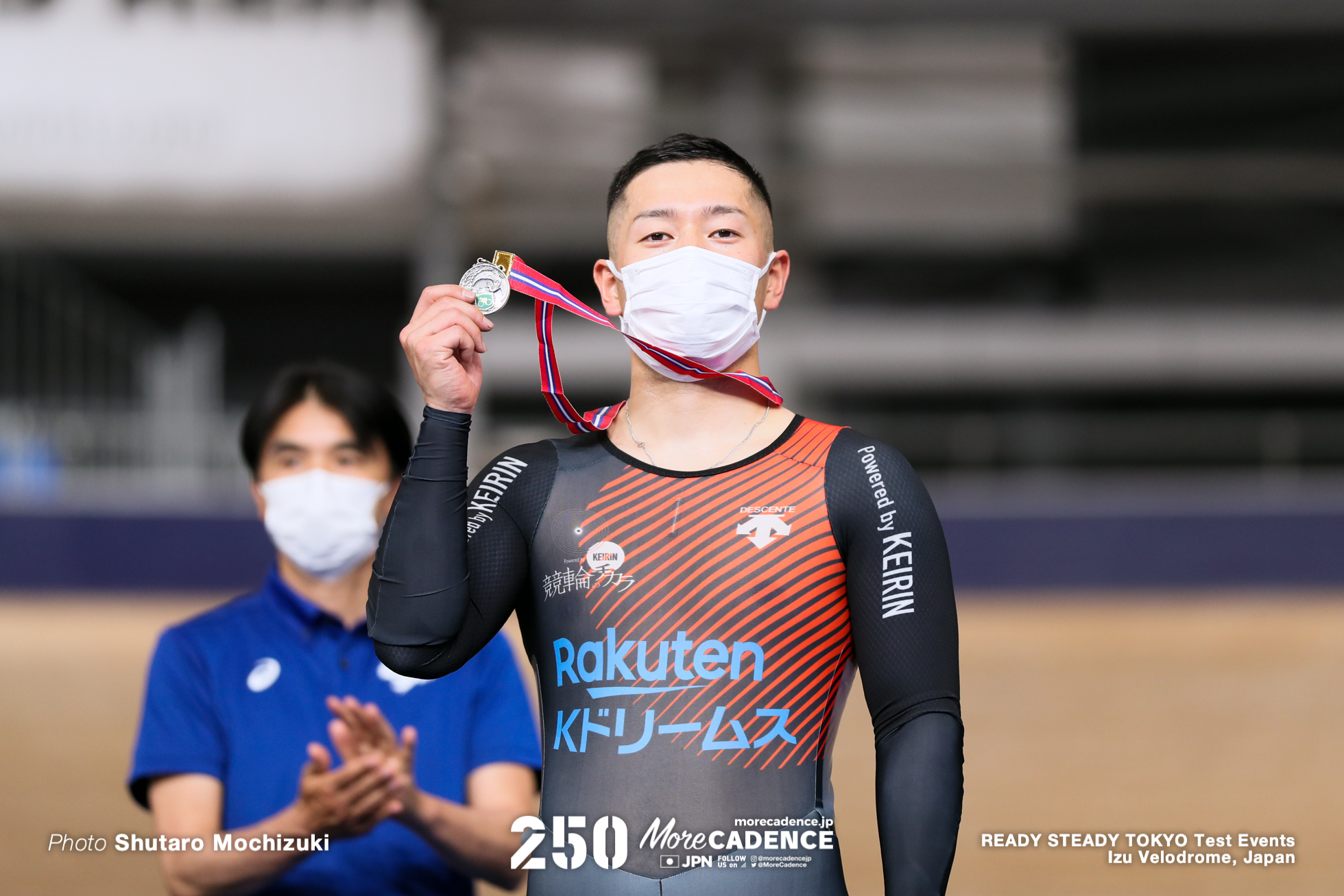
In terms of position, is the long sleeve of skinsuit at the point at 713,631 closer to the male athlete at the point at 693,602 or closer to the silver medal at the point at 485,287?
the male athlete at the point at 693,602

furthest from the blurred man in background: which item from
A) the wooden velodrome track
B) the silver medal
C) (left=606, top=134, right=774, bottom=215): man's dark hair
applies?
the wooden velodrome track

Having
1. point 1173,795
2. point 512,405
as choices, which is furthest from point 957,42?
point 1173,795

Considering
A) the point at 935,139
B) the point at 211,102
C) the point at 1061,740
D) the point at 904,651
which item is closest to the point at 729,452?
the point at 904,651

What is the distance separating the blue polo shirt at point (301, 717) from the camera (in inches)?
93.1

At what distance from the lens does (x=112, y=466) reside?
14.7 meters

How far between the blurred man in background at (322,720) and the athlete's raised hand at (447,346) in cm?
56

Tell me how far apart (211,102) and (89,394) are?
661cm

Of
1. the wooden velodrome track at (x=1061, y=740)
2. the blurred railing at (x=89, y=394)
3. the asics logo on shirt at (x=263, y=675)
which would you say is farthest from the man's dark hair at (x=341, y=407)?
the blurred railing at (x=89, y=394)

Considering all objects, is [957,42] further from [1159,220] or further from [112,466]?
[112,466]

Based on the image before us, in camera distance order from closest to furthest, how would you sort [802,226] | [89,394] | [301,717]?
[301,717] < [89,394] < [802,226]

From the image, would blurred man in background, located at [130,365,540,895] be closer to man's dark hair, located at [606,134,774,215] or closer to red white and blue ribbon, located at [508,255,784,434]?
red white and blue ribbon, located at [508,255,784,434]

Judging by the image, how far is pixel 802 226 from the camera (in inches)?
750

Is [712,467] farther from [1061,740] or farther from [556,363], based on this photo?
[1061,740]

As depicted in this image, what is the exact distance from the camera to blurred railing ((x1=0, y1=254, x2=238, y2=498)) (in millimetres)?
14555
